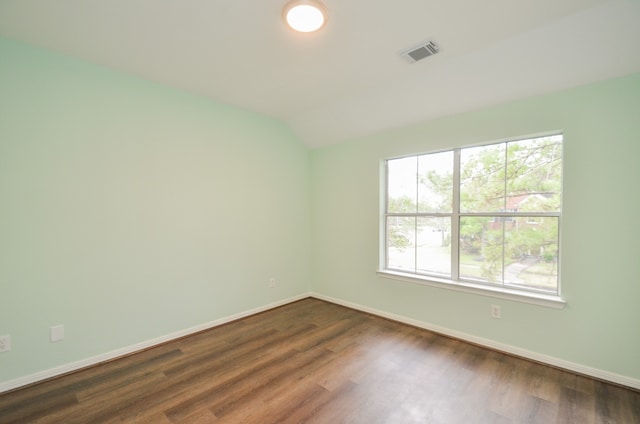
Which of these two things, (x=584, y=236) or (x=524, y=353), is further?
(x=524, y=353)

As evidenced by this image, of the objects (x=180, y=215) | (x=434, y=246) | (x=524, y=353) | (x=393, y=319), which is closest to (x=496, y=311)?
(x=524, y=353)

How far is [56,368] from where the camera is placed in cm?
225

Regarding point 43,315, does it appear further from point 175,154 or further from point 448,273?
point 448,273

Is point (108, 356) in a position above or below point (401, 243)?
below

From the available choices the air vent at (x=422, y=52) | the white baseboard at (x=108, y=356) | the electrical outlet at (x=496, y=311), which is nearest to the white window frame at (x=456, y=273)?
the electrical outlet at (x=496, y=311)

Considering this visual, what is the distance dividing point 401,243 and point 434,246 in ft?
1.44

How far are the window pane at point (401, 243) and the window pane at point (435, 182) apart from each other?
0.28 metres

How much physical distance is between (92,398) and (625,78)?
470 cm

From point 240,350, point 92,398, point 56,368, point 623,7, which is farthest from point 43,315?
point 623,7

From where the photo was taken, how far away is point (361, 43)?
2.16m

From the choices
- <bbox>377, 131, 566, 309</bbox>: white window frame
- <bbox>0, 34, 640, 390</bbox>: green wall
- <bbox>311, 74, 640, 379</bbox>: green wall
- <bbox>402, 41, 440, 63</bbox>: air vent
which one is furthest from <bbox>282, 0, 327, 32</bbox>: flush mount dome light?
<bbox>377, 131, 566, 309</bbox>: white window frame

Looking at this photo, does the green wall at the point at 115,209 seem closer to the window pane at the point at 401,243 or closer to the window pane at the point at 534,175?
the window pane at the point at 401,243

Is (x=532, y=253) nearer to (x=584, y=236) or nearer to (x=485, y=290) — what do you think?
(x=584, y=236)

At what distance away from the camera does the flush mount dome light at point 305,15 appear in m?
1.74
